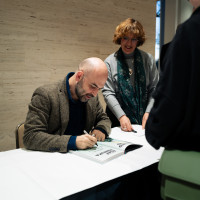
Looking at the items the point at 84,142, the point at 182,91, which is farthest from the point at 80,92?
the point at 182,91

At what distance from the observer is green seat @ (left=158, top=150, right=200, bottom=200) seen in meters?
0.71

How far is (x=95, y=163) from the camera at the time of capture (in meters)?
1.23

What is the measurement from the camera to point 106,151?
1.39 metres

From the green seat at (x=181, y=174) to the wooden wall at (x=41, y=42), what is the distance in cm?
261

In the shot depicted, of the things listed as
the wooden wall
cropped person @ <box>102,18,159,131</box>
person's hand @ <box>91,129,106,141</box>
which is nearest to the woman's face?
cropped person @ <box>102,18,159,131</box>

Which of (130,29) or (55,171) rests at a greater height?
(130,29)

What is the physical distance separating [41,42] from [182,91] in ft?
9.04

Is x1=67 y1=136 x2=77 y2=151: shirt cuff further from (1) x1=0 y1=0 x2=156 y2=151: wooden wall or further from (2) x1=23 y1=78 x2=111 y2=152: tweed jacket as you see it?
(1) x1=0 y1=0 x2=156 y2=151: wooden wall

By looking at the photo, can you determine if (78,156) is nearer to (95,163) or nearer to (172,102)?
(95,163)

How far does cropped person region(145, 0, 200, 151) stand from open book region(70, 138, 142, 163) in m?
0.55

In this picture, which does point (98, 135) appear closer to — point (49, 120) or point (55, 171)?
point (49, 120)

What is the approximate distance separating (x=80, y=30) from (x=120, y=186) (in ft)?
9.36

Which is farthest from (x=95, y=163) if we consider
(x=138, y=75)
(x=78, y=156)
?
(x=138, y=75)

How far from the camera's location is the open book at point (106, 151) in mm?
1283
